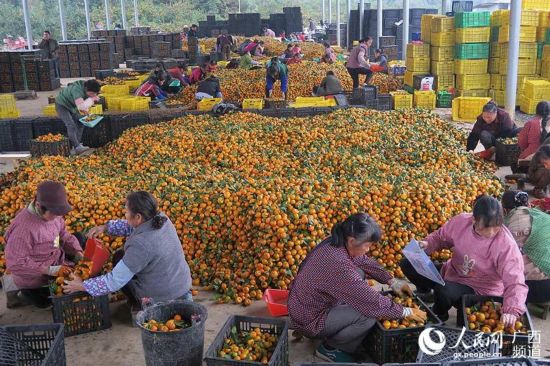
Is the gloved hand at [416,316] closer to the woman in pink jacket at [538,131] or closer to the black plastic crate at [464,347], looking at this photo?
the black plastic crate at [464,347]

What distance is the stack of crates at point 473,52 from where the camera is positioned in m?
12.7

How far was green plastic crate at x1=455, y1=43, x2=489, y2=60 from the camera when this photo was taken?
41.9ft

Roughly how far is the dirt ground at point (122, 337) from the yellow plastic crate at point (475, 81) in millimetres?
9596

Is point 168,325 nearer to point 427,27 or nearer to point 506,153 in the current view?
point 506,153

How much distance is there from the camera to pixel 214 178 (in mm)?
5934

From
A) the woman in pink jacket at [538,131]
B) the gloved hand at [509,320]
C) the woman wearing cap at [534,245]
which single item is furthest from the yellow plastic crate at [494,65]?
the gloved hand at [509,320]

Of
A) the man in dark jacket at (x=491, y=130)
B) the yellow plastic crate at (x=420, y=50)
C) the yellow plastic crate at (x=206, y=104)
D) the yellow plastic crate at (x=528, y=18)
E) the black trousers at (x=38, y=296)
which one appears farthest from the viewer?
the yellow plastic crate at (x=420, y=50)

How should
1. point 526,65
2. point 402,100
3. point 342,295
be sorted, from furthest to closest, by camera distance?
point 526,65
point 402,100
point 342,295

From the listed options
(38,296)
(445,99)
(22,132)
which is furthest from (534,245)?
(445,99)

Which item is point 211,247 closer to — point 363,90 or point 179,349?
point 179,349

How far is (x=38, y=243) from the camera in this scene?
14.2 ft

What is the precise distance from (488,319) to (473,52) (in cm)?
1039

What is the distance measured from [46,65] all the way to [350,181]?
48.1ft

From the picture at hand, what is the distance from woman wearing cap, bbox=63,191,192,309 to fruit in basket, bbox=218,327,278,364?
26.3 inches
